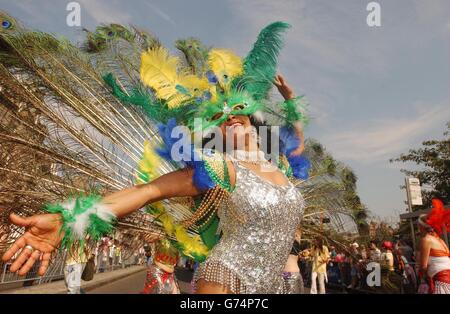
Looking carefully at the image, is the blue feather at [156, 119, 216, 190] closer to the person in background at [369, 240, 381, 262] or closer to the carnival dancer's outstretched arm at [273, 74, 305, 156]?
the carnival dancer's outstretched arm at [273, 74, 305, 156]

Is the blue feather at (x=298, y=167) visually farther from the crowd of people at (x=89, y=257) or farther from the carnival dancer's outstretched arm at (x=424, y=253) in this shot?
the carnival dancer's outstretched arm at (x=424, y=253)

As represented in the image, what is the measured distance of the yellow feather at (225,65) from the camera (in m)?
2.62

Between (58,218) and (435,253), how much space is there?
5.09 metres

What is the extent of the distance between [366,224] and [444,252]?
110 cm

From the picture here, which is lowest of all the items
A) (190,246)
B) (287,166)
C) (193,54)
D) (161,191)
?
(190,246)

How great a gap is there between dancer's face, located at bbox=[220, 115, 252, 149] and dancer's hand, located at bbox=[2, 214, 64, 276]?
1093mm

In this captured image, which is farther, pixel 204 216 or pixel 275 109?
pixel 275 109

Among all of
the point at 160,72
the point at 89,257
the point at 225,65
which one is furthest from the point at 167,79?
the point at 89,257

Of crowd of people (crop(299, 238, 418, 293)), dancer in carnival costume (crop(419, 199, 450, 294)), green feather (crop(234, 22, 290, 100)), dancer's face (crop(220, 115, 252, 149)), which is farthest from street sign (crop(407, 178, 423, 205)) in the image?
dancer's face (crop(220, 115, 252, 149))

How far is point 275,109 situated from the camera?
2865 millimetres

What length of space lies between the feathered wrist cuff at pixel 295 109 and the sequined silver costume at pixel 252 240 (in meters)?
0.81

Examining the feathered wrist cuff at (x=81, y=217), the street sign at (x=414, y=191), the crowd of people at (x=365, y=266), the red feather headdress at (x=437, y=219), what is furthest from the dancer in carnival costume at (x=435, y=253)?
the feathered wrist cuff at (x=81, y=217)
